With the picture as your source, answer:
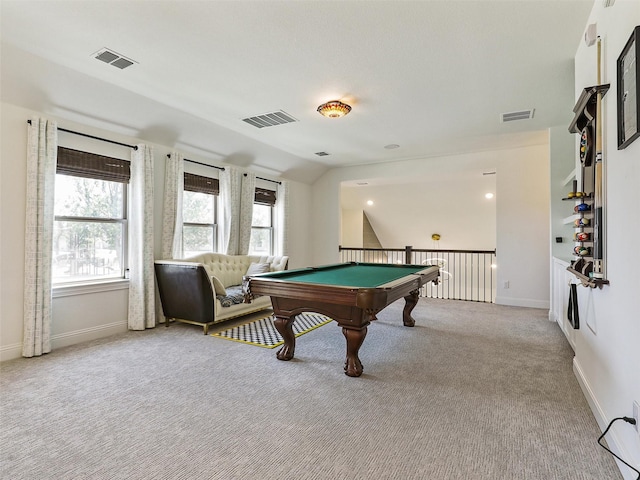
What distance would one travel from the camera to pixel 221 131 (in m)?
4.84

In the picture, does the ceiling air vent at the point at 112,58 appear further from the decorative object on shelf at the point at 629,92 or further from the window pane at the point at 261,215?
the window pane at the point at 261,215

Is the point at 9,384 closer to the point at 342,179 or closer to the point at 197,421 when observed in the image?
the point at 197,421

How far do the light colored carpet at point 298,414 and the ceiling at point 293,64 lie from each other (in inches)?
107

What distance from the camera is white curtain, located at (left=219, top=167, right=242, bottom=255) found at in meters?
5.51

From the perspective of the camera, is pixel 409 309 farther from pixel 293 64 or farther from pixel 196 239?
pixel 196 239

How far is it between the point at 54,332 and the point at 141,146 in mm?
2333

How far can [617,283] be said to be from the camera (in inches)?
68.8

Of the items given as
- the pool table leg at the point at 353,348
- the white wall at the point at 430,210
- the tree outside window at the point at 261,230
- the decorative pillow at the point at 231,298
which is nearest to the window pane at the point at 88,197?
the decorative pillow at the point at 231,298

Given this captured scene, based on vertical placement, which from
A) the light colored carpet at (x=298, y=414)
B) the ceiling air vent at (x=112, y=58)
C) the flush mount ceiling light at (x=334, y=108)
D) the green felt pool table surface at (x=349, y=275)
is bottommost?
the light colored carpet at (x=298, y=414)

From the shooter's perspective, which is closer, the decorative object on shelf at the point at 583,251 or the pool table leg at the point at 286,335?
the decorative object on shelf at the point at 583,251

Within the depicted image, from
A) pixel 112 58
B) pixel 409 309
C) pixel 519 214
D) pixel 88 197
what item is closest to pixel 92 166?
pixel 88 197

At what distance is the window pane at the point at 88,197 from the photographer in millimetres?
3682

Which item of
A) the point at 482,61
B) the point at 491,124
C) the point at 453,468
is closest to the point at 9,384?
the point at 453,468

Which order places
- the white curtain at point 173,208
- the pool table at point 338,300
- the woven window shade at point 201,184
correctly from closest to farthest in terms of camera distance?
the pool table at point 338,300 → the white curtain at point 173,208 → the woven window shade at point 201,184
